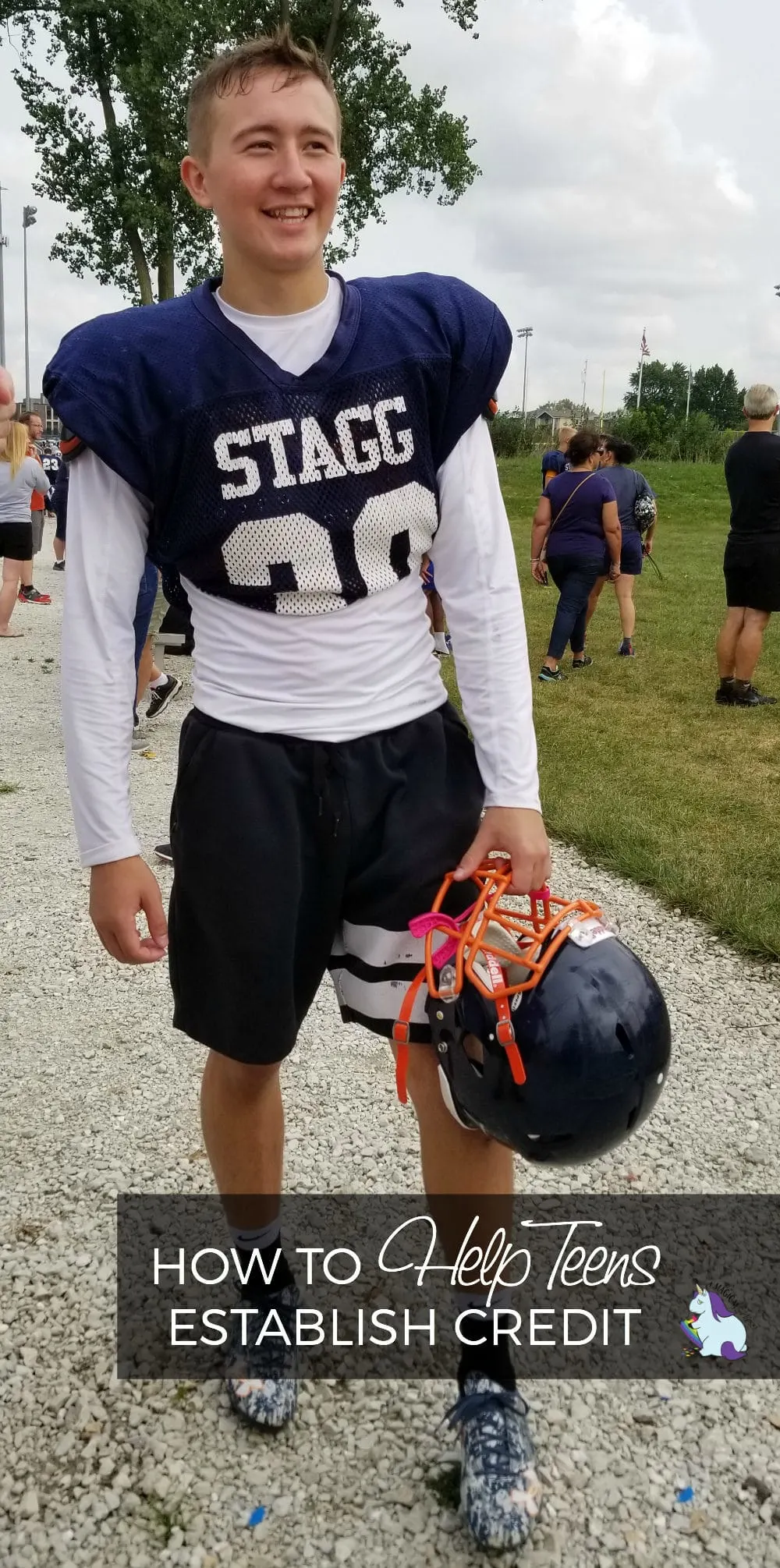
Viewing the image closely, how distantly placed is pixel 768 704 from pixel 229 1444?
6849 millimetres

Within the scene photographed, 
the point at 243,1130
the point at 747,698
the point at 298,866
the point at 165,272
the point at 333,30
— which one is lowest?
the point at 747,698

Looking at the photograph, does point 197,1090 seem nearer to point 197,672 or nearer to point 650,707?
point 197,672

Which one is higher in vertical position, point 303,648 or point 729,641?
point 303,648

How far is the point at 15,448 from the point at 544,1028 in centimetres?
858

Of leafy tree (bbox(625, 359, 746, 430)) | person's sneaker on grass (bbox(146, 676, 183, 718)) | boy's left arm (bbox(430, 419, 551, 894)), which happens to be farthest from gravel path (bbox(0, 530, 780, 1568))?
leafy tree (bbox(625, 359, 746, 430))

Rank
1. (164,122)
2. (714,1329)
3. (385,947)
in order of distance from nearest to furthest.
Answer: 1. (385,947)
2. (714,1329)
3. (164,122)

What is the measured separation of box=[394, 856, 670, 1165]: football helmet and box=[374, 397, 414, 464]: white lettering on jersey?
68 cm

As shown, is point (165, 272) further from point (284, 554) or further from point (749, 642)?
Answer: point (284, 554)

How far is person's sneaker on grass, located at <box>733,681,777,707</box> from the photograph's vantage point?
7.89m

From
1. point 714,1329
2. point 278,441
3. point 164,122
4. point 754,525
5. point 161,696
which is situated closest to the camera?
point 278,441

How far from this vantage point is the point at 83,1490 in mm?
1891

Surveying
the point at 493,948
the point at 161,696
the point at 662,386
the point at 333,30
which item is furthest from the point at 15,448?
the point at 662,386

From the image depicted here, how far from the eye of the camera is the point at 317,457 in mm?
1723

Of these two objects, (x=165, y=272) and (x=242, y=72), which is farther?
(x=165, y=272)
